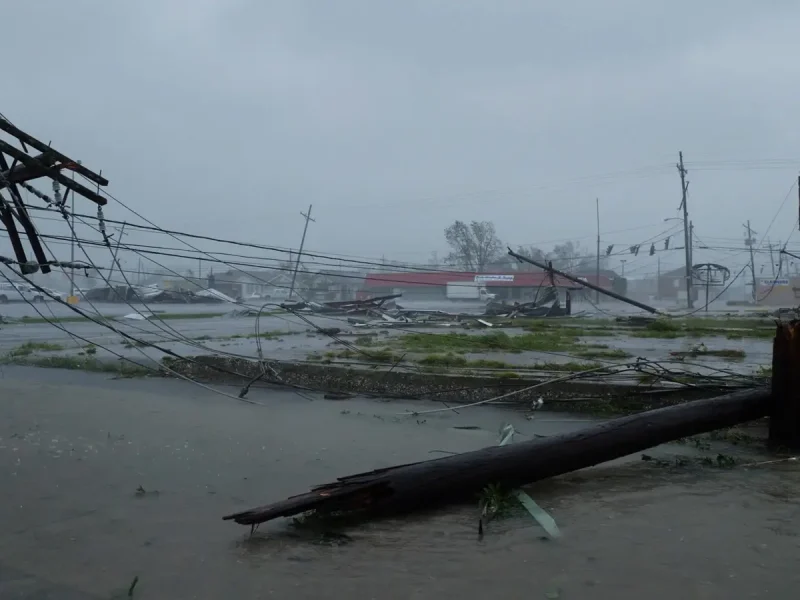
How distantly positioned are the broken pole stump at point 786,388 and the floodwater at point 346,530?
64 cm

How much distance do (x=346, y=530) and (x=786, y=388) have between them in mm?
4952

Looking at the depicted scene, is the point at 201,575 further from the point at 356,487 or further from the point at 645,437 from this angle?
the point at 645,437

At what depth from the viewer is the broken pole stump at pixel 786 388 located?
23.1 ft

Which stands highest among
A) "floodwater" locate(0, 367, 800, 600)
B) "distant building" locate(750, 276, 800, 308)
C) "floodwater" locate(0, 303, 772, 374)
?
"distant building" locate(750, 276, 800, 308)

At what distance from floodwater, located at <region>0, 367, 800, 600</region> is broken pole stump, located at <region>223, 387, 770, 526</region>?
0.19 m

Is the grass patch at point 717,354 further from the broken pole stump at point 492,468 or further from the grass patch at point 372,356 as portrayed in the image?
the broken pole stump at point 492,468

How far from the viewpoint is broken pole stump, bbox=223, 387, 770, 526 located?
5.35 metres

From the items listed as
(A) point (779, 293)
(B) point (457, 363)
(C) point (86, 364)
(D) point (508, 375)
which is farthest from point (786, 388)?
(A) point (779, 293)

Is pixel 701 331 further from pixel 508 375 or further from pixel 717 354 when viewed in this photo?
pixel 508 375

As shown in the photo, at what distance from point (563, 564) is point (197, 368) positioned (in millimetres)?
9886

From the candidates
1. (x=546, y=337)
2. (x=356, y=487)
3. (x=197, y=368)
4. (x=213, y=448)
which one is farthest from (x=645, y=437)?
(x=546, y=337)

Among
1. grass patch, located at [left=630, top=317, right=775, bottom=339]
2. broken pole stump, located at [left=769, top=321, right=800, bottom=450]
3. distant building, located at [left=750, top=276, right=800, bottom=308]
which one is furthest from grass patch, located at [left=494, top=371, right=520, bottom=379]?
distant building, located at [left=750, top=276, right=800, bottom=308]

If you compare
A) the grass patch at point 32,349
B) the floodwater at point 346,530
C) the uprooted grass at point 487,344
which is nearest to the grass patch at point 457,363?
the uprooted grass at point 487,344

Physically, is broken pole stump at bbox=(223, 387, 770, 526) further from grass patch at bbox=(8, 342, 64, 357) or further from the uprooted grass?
grass patch at bbox=(8, 342, 64, 357)
